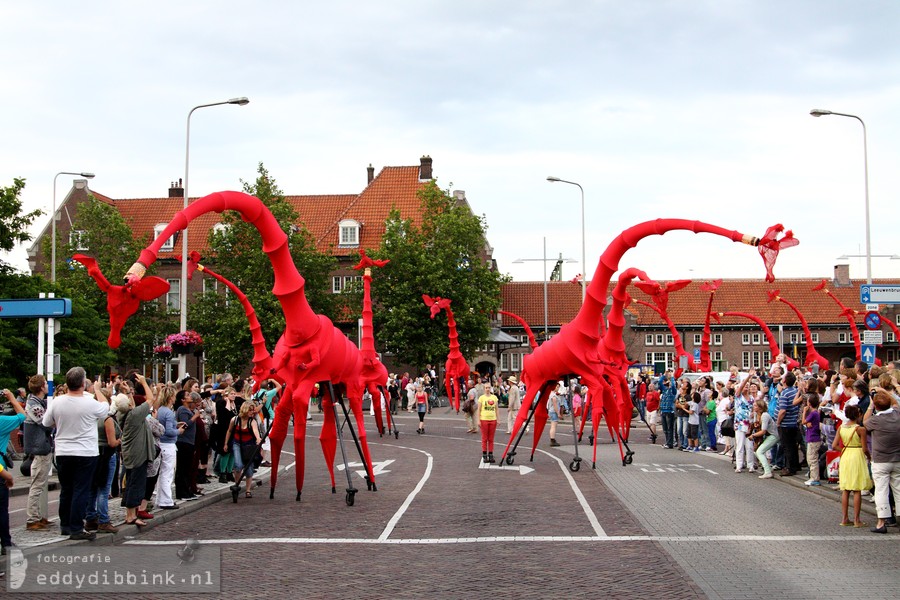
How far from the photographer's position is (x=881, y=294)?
63.5 feet

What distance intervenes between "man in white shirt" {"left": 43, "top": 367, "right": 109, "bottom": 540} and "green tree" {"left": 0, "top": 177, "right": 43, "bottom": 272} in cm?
2203

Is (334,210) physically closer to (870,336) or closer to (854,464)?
(870,336)

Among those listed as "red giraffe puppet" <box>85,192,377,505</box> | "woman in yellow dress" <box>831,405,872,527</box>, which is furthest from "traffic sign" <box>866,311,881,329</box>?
"red giraffe puppet" <box>85,192,377,505</box>

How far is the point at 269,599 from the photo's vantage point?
9.09m

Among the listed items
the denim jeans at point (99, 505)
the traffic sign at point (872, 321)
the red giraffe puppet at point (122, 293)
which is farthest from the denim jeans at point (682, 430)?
the red giraffe puppet at point (122, 293)

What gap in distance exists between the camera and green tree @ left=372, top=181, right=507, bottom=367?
2344 inches

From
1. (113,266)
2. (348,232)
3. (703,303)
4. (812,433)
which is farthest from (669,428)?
(703,303)

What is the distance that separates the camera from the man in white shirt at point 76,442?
11.6 meters

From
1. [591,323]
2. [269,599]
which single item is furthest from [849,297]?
[269,599]

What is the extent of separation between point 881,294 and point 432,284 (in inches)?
1635

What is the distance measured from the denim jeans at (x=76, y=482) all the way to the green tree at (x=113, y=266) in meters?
48.6

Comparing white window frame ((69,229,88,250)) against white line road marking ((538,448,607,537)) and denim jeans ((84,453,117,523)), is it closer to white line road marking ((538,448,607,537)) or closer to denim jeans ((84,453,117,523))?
white line road marking ((538,448,607,537))

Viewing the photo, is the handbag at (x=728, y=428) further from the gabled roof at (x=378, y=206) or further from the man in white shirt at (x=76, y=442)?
the gabled roof at (x=378, y=206)

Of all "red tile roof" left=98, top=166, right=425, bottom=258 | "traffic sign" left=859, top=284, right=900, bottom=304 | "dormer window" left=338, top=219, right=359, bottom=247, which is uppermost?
"red tile roof" left=98, top=166, right=425, bottom=258
